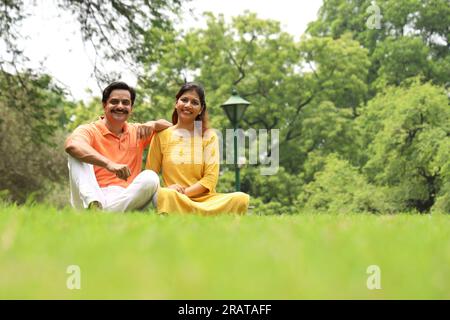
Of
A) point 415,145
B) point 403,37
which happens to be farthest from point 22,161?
point 403,37

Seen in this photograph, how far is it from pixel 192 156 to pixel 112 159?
0.76 m

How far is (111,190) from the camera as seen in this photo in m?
5.52

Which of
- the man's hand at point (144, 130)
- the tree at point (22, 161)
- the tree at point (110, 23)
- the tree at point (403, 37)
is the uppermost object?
the tree at point (403, 37)

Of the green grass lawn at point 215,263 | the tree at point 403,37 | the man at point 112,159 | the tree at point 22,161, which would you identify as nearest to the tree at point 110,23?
the tree at point 22,161

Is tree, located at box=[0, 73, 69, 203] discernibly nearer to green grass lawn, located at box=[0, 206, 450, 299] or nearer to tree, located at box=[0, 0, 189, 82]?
tree, located at box=[0, 0, 189, 82]

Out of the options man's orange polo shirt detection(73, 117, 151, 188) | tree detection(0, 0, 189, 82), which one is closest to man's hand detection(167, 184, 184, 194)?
man's orange polo shirt detection(73, 117, 151, 188)

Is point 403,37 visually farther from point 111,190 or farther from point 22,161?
point 111,190

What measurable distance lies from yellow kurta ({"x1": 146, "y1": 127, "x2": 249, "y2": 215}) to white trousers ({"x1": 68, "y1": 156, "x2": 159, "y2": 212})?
1.52 ft

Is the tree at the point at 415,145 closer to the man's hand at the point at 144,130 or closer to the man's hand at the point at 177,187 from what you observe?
the man's hand at the point at 144,130

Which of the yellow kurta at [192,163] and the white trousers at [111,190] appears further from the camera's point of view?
the yellow kurta at [192,163]

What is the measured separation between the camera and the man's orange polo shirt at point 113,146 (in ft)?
18.5

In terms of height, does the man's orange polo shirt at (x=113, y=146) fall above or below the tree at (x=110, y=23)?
below

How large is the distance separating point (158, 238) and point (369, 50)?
1255 inches

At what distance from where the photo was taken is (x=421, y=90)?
21578 millimetres
